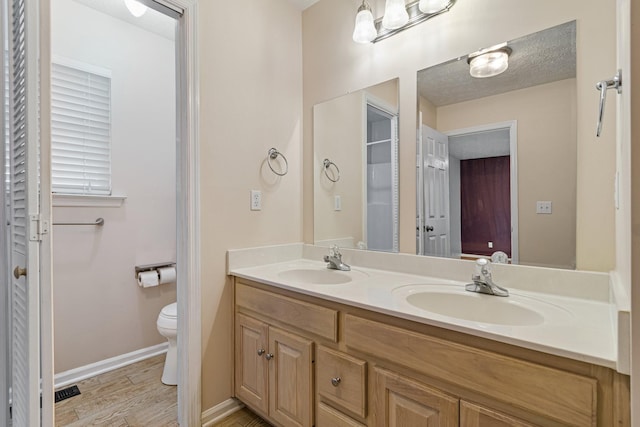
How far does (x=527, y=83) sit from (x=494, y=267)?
0.80 metres

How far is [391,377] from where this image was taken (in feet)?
3.40

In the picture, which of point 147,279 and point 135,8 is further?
point 147,279

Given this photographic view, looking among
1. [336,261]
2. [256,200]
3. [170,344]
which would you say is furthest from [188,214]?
[170,344]

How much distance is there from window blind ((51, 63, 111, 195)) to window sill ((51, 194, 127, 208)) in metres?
0.08

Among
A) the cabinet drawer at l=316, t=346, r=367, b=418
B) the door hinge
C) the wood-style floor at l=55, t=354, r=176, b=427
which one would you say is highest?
the door hinge

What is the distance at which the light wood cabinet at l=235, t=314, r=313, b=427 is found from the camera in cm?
131

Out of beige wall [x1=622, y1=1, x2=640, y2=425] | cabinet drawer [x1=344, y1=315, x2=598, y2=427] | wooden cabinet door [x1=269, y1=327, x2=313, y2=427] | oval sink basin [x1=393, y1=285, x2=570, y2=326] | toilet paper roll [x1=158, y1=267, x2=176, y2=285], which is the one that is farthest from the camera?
toilet paper roll [x1=158, y1=267, x2=176, y2=285]

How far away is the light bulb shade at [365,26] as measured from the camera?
1662 mm

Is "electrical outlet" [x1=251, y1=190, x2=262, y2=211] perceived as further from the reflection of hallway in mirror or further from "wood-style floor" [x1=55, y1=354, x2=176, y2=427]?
"wood-style floor" [x1=55, y1=354, x2=176, y2=427]

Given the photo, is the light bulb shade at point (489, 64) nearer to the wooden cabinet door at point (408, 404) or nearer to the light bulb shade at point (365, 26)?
the light bulb shade at point (365, 26)

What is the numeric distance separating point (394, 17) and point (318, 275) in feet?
4.69

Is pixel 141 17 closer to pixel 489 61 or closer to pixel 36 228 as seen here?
pixel 36 228

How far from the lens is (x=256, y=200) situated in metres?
1.84

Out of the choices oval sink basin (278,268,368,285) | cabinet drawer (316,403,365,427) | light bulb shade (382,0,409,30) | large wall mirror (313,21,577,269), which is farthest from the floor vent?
light bulb shade (382,0,409,30)
